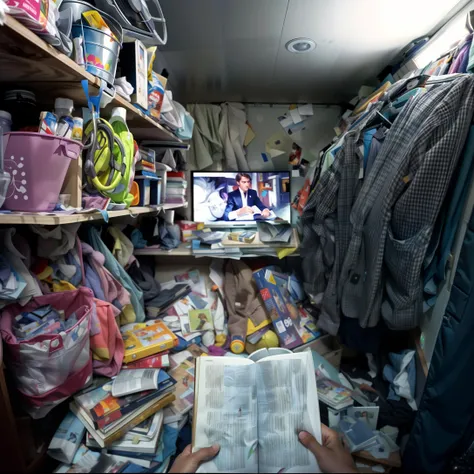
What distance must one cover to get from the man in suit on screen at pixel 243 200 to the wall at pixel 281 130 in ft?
0.62

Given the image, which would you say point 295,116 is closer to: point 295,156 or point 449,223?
point 295,156

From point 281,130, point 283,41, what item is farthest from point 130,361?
point 281,130

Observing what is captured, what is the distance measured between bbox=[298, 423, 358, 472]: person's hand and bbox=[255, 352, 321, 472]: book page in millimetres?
11

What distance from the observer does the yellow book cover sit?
1.09 m

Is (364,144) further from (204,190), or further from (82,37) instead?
(204,190)

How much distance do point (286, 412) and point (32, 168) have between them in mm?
796

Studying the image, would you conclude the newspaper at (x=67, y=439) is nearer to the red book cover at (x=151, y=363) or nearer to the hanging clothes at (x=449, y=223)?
the red book cover at (x=151, y=363)

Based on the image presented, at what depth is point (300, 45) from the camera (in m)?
1.33

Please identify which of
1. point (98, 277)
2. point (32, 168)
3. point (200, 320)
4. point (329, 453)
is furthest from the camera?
point (200, 320)

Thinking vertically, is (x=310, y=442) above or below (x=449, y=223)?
below

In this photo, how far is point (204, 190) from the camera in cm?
205

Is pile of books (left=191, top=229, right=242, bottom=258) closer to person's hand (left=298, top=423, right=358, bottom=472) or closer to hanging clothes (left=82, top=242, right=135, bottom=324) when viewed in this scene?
hanging clothes (left=82, top=242, right=135, bottom=324)

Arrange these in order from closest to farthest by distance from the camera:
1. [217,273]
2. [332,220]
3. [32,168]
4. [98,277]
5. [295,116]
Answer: [32,168]
[98,277]
[332,220]
[217,273]
[295,116]

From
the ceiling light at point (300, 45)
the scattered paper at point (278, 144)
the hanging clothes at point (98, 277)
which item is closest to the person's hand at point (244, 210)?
the scattered paper at point (278, 144)
